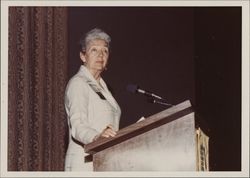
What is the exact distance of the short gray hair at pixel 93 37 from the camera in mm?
2227

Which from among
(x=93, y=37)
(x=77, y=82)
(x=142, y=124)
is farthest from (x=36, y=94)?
(x=142, y=124)

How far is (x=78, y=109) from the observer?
83.5 inches

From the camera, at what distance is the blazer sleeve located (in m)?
2.06

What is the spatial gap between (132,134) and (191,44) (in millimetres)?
738

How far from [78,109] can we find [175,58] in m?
0.55

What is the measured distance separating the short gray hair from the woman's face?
0.02 m

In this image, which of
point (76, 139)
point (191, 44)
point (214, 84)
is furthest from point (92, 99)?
point (214, 84)

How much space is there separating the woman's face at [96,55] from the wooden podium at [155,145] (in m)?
0.39

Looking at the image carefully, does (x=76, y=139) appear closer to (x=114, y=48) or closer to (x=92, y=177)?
(x=92, y=177)

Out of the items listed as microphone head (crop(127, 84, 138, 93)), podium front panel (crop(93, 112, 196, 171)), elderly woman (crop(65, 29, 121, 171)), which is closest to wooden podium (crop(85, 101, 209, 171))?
podium front panel (crop(93, 112, 196, 171))

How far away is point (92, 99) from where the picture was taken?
214 centimetres

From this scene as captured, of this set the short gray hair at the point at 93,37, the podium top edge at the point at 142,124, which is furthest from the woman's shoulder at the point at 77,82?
the podium top edge at the point at 142,124

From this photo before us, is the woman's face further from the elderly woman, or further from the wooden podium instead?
the wooden podium

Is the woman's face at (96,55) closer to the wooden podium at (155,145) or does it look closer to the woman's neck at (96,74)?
the woman's neck at (96,74)
